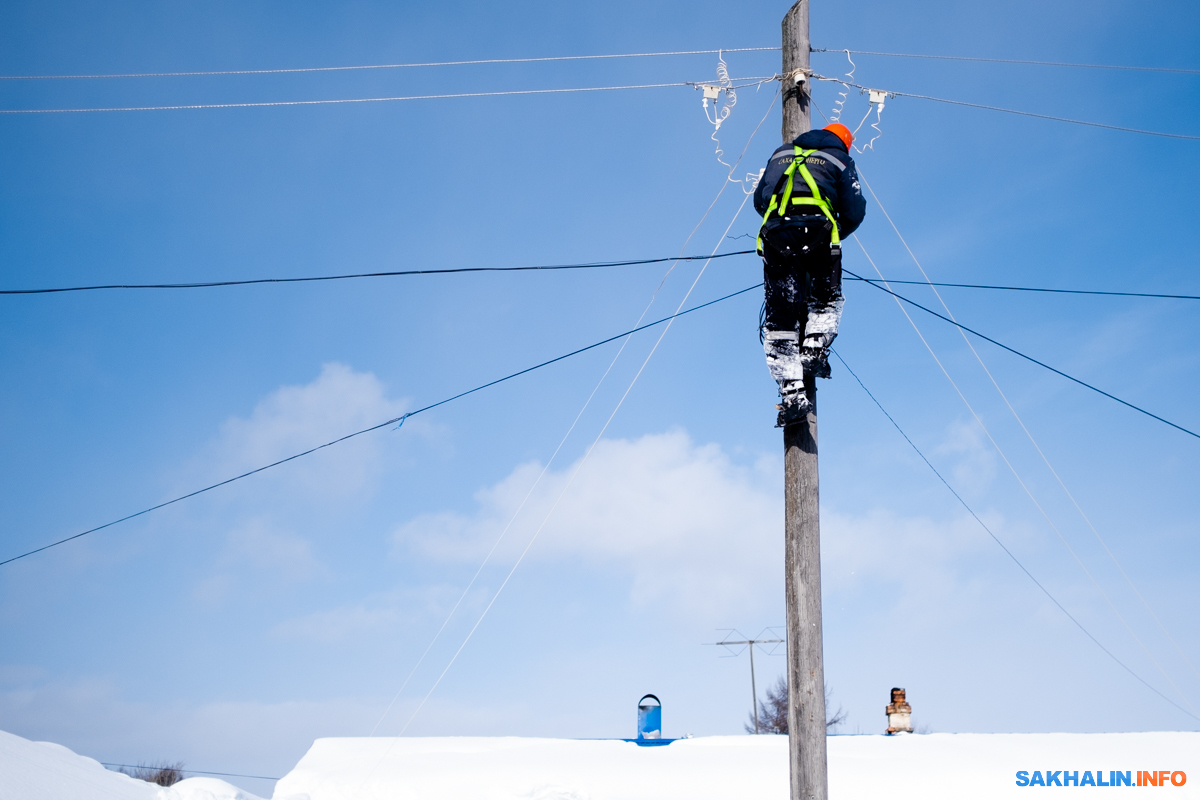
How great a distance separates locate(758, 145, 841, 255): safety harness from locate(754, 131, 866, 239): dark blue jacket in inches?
1.1

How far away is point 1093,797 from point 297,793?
744cm

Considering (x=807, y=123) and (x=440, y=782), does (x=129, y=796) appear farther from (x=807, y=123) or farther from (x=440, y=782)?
(x=807, y=123)

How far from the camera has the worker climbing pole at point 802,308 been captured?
604cm

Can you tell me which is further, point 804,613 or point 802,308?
point 802,308

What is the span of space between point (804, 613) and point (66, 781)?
532cm

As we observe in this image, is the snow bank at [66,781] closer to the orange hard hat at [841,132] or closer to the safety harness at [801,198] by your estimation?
the safety harness at [801,198]

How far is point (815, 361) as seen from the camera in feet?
20.3

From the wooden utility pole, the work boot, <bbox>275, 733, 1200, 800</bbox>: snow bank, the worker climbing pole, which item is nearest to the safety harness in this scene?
the worker climbing pole

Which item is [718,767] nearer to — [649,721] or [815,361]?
[649,721]

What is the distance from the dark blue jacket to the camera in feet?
20.1

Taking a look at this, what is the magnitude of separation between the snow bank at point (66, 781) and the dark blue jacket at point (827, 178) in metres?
6.31

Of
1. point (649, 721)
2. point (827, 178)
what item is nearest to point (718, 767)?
point (649, 721)

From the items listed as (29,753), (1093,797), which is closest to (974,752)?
(1093,797)

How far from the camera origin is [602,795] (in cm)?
812
